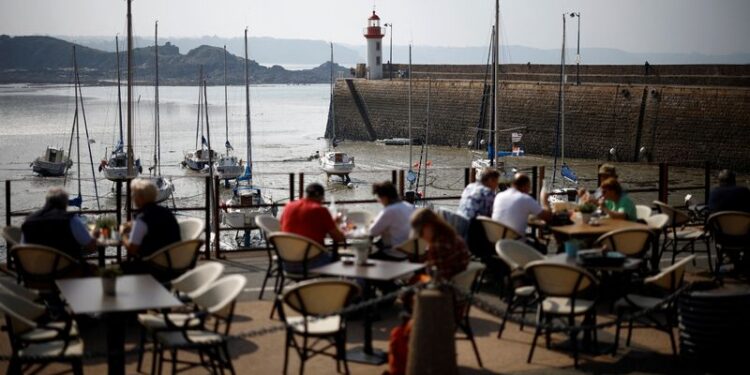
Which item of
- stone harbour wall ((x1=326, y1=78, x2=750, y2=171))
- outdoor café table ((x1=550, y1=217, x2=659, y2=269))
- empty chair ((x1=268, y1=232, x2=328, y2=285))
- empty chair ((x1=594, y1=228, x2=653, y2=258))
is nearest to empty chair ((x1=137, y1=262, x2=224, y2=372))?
empty chair ((x1=268, y1=232, x2=328, y2=285))

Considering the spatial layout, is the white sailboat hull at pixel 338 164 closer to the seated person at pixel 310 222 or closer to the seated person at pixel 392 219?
the seated person at pixel 392 219

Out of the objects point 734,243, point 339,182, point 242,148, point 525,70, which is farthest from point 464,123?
point 734,243

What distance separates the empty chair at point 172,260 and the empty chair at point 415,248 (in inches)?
64.3

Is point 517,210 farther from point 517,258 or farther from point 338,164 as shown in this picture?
point 338,164

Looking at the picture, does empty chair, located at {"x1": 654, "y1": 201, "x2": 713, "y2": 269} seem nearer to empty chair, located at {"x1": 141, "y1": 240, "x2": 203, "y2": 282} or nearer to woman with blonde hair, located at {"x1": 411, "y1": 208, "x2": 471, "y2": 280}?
woman with blonde hair, located at {"x1": 411, "y1": 208, "x2": 471, "y2": 280}

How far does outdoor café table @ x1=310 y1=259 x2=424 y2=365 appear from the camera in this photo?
7168mm

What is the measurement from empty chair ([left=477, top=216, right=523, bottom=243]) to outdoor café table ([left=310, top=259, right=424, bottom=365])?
57.8 inches

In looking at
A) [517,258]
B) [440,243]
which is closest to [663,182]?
[517,258]

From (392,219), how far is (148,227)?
1.97m

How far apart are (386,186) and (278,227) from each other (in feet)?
4.37

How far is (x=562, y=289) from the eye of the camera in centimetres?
705

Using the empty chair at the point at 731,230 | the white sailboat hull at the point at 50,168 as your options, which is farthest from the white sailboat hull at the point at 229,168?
the empty chair at the point at 731,230

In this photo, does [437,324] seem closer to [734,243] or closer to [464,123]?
[734,243]

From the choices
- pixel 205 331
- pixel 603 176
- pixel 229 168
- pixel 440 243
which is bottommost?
pixel 229 168
